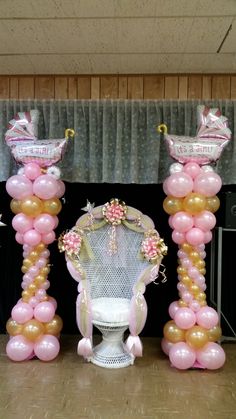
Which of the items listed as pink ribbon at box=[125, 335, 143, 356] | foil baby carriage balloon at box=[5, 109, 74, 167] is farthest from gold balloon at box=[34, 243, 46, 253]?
pink ribbon at box=[125, 335, 143, 356]

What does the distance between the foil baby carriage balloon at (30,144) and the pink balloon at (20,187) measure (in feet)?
0.56

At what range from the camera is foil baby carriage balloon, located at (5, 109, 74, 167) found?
2881 millimetres

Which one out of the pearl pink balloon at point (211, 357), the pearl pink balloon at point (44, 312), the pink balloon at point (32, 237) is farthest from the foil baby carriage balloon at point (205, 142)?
the pearl pink balloon at point (44, 312)

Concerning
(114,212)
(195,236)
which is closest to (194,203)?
(195,236)

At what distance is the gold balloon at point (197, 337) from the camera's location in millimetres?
2656

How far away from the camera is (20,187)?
2.84m

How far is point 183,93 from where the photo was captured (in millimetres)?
3305

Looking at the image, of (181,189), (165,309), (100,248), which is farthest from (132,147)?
(165,309)

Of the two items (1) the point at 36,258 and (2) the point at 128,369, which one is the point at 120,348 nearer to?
(2) the point at 128,369

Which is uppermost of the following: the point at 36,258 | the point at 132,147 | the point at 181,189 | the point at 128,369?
the point at 132,147

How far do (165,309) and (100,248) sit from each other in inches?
37.0

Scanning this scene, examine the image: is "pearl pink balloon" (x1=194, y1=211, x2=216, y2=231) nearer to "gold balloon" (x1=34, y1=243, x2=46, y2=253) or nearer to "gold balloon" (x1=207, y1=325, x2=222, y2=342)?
"gold balloon" (x1=207, y1=325, x2=222, y2=342)

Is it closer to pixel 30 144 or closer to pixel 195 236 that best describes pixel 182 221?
pixel 195 236

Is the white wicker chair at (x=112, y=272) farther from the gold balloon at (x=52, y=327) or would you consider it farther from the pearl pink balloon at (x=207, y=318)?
the pearl pink balloon at (x=207, y=318)
